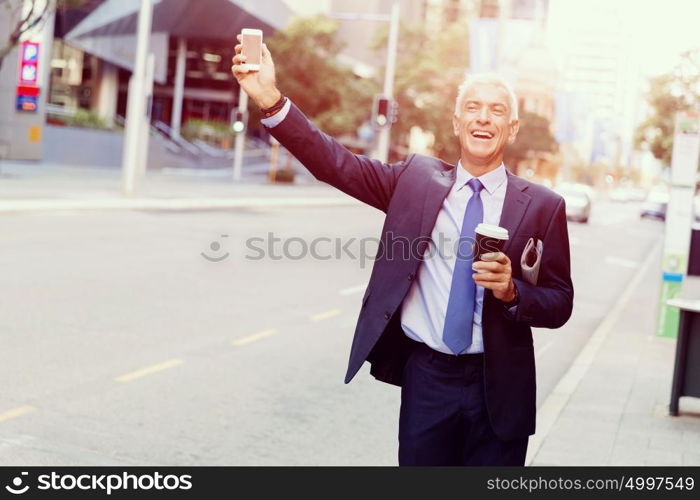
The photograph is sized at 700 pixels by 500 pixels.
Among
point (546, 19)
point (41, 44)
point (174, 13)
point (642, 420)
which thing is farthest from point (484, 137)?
point (546, 19)

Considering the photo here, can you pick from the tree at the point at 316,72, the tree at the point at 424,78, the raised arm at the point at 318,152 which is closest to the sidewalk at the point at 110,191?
the tree at the point at 316,72

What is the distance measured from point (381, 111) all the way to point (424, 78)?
1978cm

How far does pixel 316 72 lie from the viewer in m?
52.3

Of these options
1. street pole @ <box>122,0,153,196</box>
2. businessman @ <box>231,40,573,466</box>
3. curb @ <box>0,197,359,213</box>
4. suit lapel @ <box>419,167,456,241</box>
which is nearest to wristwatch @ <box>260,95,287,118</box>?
businessman @ <box>231,40,573,466</box>

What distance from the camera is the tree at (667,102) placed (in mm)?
14633

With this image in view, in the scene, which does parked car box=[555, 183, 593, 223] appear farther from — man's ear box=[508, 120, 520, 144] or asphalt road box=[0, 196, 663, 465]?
man's ear box=[508, 120, 520, 144]

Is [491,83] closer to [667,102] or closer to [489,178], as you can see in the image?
[489,178]

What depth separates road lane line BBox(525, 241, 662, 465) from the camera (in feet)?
23.2

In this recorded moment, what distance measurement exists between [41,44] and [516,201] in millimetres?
36613

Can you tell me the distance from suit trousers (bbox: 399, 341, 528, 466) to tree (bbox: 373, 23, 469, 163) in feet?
173

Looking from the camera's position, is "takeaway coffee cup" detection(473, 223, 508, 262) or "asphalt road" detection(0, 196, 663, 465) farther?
"asphalt road" detection(0, 196, 663, 465)

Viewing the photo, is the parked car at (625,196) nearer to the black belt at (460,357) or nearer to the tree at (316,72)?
the tree at (316,72)

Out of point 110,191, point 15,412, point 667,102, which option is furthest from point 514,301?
point 110,191

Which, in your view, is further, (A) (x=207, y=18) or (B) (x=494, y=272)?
(A) (x=207, y=18)
